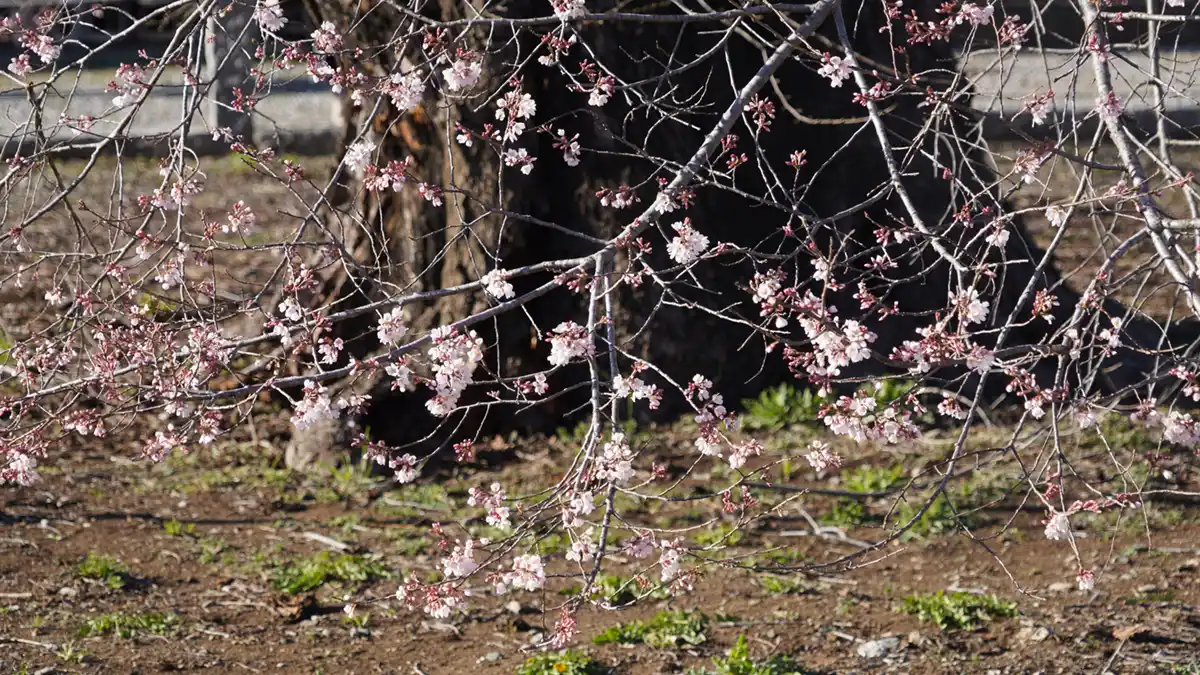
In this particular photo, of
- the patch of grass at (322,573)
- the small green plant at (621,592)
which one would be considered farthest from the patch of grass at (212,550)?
the small green plant at (621,592)

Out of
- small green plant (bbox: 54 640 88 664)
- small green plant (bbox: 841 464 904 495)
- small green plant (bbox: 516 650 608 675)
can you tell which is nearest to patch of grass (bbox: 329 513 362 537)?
small green plant (bbox: 54 640 88 664)

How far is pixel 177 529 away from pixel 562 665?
228 centimetres

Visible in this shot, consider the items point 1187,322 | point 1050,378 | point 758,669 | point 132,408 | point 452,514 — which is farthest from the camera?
point 1187,322

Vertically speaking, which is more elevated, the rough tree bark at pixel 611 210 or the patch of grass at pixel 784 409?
the rough tree bark at pixel 611 210

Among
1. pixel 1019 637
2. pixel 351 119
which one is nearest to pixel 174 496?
pixel 351 119

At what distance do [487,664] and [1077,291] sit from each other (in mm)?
4896

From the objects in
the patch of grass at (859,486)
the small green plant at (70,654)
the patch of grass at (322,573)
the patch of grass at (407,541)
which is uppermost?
the small green plant at (70,654)

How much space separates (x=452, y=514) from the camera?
20.1ft

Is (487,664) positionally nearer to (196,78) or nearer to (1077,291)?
(196,78)

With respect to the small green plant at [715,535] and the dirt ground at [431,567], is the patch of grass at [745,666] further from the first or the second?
the small green plant at [715,535]

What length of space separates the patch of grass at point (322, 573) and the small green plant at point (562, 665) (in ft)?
3.80

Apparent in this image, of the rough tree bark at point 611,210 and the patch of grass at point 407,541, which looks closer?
the patch of grass at point 407,541

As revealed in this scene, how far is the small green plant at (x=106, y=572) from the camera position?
5.15 metres

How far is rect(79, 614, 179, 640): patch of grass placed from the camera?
468cm
